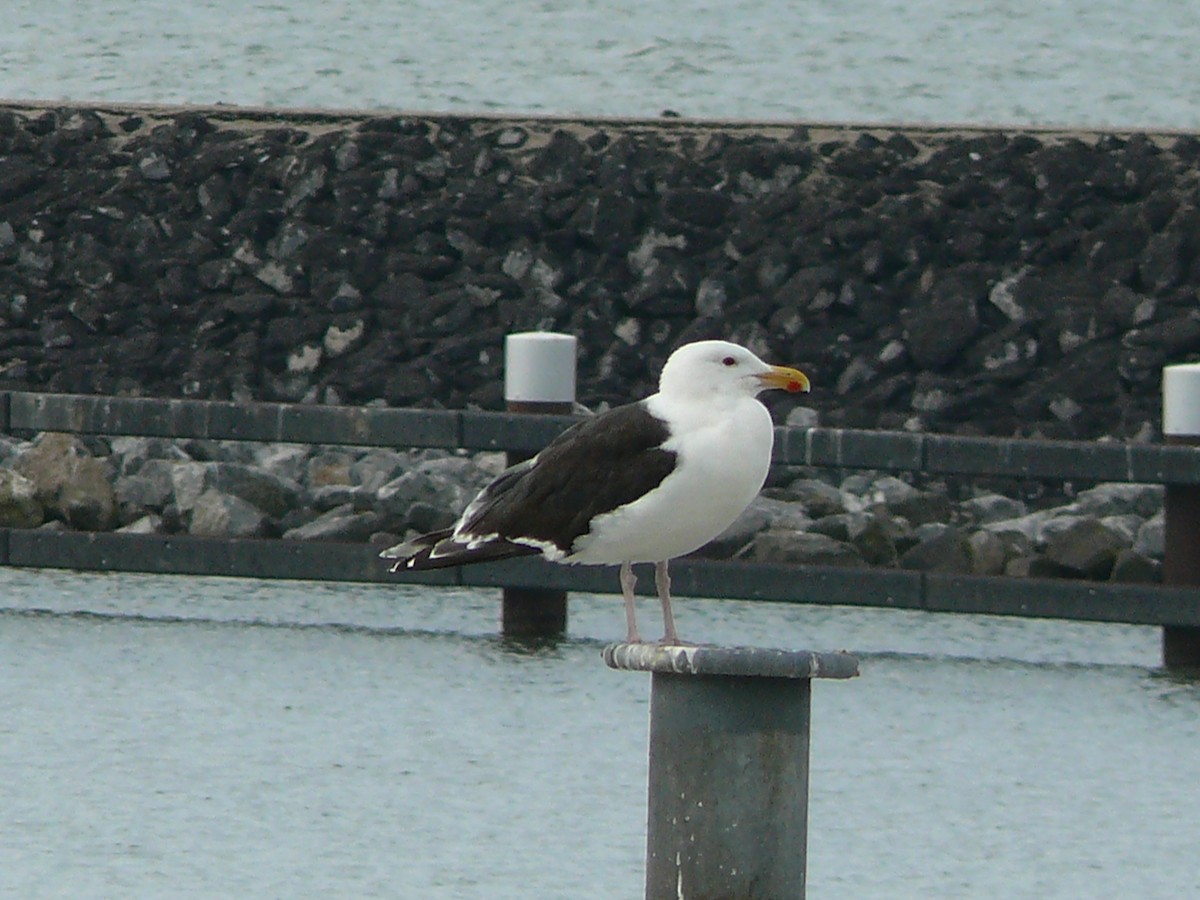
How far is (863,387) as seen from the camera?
18859 mm

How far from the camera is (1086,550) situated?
13.7 meters

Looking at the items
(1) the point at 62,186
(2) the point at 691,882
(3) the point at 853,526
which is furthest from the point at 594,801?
(1) the point at 62,186

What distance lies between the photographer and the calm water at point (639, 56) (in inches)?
1081

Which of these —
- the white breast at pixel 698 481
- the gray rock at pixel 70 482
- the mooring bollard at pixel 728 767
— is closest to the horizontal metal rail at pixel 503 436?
the gray rock at pixel 70 482

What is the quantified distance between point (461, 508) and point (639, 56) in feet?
47.5

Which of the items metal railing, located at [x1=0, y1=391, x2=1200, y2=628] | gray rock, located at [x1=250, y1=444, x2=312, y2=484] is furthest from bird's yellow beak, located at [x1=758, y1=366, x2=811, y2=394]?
gray rock, located at [x1=250, y1=444, x2=312, y2=484]

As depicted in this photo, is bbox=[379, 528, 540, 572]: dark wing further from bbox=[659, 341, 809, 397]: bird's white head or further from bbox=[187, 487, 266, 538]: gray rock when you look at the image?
bbox=[187, 487, 266, 538]: gray rock

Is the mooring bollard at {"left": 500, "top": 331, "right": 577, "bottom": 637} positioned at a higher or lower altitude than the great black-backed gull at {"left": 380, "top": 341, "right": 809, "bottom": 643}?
higher

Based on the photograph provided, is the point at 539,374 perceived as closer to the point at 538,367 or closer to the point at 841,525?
the point at 538,367

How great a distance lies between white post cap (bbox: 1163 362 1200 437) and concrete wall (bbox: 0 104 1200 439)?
607cm

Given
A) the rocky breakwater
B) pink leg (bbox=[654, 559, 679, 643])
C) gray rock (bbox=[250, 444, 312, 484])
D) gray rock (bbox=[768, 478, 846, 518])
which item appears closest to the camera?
pink leg (bbox=[654, 559, 679, 643])

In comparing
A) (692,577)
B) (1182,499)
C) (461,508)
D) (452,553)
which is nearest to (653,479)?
(452,553)

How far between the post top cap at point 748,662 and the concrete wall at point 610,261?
11.4 m

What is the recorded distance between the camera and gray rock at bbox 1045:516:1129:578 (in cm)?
1364
